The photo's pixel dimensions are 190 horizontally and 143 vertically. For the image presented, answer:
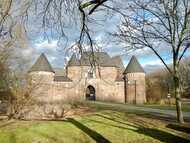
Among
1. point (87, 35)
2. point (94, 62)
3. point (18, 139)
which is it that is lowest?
point (18, 139)

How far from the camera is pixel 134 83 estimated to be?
251ft

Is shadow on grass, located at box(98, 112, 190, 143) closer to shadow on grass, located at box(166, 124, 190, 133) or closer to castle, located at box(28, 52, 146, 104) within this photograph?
shadow on grass, located at box(166, 124, 190, 133)

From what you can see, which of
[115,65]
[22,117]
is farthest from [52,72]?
[22,117]

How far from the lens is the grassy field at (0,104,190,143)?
17462 mm

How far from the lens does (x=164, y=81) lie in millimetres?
102938

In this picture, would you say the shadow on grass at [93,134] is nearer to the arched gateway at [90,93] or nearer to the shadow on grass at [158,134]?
the shadow on grass at [158,134]

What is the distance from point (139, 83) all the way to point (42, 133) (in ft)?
192

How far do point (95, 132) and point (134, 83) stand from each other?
58.1 meters

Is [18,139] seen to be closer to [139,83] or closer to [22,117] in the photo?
[22,117]

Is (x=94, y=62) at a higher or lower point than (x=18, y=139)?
higher

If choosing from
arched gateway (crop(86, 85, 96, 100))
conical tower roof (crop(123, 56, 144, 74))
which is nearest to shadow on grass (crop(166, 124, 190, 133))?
conical tower roof (crop(123, 56, 144, 74))

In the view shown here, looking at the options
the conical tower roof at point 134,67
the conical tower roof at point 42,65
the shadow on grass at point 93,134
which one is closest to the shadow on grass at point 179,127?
the shadow on grass at point 93,134

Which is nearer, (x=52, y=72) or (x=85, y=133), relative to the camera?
(x=85, y=133)

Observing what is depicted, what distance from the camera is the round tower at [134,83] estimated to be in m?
74.8
